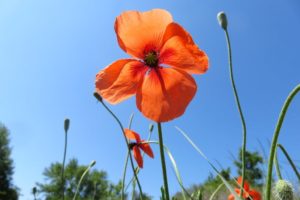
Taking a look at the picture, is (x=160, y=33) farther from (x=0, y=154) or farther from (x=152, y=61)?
(x=0, y=154)

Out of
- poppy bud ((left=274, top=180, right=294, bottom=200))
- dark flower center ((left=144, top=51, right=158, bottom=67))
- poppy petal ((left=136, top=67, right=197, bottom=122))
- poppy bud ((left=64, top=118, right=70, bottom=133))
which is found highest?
poppy bud ((left=64, top=118, right=70, bottom=133))

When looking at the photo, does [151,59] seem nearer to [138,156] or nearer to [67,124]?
[138,156]

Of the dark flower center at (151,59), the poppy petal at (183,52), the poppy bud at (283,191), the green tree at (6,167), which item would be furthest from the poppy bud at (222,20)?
the green tree at (6,167)

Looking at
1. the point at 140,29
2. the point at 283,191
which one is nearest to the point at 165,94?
the point at 140,29

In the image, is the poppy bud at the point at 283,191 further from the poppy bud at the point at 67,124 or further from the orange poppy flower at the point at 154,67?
the poppy bud at the point at 67,124

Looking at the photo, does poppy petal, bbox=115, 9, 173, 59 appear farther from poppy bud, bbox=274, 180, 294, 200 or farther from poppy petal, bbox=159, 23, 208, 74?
poppy bud, bbox=274, 180, 294, 200

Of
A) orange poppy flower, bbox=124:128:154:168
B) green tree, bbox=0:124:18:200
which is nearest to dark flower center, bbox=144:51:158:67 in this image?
orange poppy flower, bbox=124:128:154:168

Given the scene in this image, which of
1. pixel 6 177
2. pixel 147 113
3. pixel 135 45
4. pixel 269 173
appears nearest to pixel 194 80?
pixel 147 113
